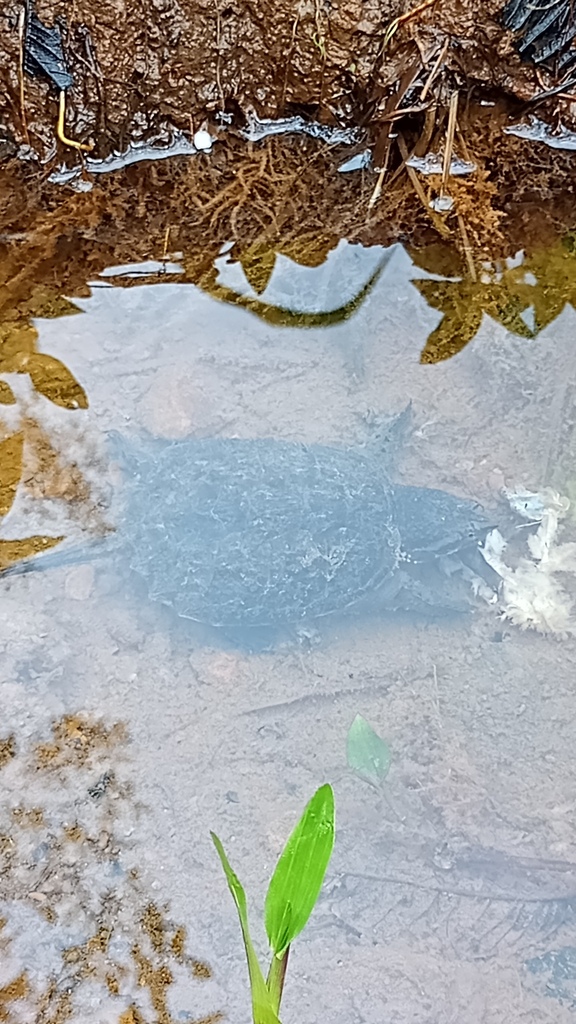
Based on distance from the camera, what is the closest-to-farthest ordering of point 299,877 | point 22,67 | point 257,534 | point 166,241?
point 299,877, point 257,534, point 22,67, point 166,241

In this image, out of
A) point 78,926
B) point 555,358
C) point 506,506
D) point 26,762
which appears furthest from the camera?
point 555,358

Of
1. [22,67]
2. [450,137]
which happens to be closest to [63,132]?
[22,67]

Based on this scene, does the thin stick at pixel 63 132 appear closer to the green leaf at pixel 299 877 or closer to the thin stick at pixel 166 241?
the thin stick at pixel 166 241

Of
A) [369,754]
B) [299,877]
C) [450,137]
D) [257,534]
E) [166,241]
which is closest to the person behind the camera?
[299,877]

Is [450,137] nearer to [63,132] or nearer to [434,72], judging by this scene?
[434,72]

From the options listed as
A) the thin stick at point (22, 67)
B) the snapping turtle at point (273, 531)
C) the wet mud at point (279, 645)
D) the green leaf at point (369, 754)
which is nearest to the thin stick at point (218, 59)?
the wet mud at point (279, 645)

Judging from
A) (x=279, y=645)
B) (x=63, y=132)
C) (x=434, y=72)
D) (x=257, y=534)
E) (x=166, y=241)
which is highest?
(x=434, y=72)

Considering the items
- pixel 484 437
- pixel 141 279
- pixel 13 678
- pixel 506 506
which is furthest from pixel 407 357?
pixel 13 678

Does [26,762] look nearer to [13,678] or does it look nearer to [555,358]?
[13,678]
